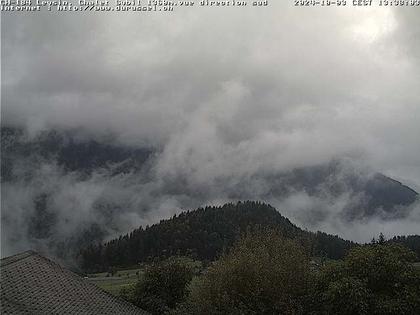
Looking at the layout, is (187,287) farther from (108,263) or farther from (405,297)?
(108,263)

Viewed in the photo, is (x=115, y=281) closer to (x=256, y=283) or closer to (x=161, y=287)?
(x=161, y=287)

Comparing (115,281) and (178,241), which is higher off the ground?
(178,241)

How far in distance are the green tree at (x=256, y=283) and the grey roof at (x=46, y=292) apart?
6.16 metres

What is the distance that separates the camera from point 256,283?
33.6 m

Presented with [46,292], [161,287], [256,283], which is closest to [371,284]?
[256,283]

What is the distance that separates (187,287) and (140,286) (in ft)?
15.1

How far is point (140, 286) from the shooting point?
43812 mm

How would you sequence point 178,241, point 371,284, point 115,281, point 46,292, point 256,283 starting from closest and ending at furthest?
point 46,292, point 371,284, point 256,283, point 115,281, point 178,241

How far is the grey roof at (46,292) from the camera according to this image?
2814 cm

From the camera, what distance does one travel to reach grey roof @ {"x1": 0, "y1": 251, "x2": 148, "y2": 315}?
2814cm

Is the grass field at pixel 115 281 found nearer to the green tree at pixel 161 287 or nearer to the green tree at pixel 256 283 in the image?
the green tree at pixel 161 287

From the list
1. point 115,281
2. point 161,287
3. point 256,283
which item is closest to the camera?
point 256,283

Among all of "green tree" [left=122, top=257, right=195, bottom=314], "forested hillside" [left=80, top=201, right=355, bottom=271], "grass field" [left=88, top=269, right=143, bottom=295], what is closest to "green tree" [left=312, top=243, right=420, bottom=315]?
"green tree" [left=122, top=257, right=195, bottom=314]

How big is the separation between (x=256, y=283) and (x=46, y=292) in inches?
594
